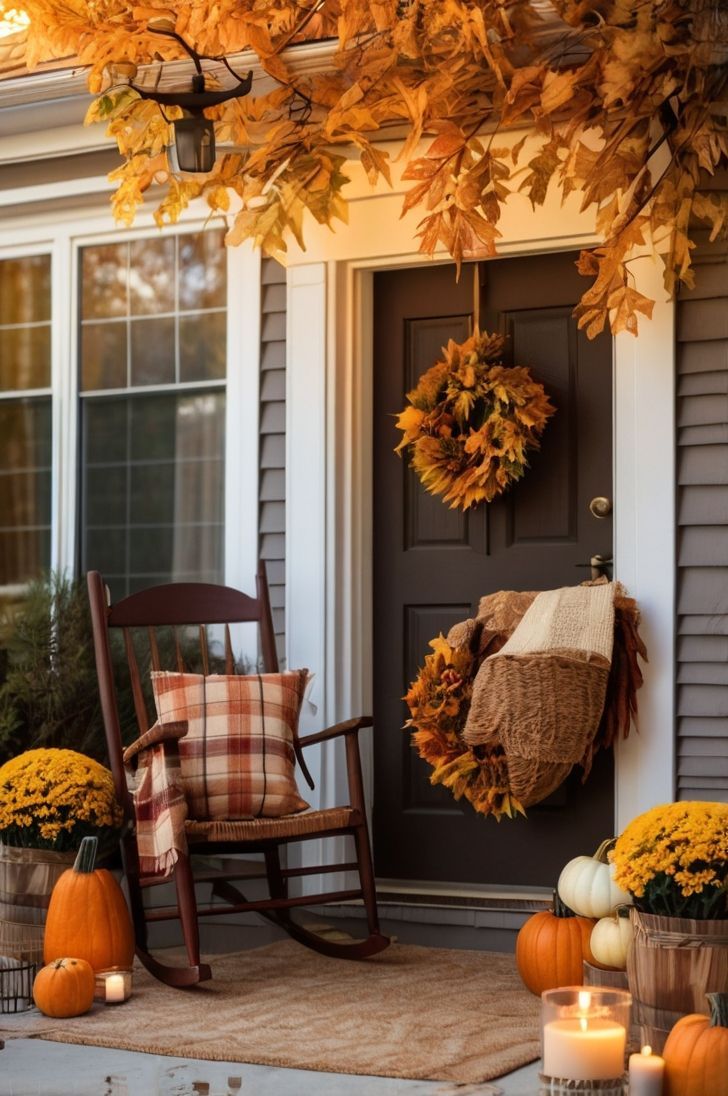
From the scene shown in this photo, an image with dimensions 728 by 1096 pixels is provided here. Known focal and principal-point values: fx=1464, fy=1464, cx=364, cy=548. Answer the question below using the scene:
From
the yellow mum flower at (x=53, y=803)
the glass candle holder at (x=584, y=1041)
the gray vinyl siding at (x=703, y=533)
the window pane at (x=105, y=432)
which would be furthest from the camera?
the window pane at (x=105, y=432)

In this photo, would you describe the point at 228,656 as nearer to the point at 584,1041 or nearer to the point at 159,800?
the point at 159,800

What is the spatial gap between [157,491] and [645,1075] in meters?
2.76

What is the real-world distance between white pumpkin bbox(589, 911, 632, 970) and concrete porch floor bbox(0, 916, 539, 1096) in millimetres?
399

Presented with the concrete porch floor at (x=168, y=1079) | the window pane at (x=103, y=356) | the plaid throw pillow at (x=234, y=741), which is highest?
the window pane at (x=103, y=356)

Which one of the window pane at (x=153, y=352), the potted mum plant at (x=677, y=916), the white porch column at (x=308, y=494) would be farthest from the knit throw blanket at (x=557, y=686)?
the window pane at (x=153, y=352)

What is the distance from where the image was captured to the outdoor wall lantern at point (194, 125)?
401 centimetres

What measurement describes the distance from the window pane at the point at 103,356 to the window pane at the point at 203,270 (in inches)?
10.6

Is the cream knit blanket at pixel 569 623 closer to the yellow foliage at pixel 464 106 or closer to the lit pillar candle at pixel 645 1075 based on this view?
the yellow foliage at pixel 464 106

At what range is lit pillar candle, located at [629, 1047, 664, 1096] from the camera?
258 centimetres

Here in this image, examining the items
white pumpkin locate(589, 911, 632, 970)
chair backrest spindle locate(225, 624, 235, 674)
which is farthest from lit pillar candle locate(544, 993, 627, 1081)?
chair backrest spindle locate(225, 624, 235, 674)

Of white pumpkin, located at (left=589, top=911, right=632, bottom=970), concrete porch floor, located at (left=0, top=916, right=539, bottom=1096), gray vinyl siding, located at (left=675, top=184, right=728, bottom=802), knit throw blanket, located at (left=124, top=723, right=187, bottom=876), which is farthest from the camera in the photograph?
gray vinyl siding, located at (left=675, top=184, right=728, bottom=802)

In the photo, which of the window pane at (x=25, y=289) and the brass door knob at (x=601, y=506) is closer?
the brass door knob at (x=601, y=506)

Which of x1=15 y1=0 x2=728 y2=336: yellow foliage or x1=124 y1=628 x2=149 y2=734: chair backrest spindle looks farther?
x1=124 y1=628 x2=149 y2=734: chair backrest spindle

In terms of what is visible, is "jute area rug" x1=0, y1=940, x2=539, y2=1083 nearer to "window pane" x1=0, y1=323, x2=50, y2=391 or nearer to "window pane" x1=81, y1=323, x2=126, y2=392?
"window pane" x1=81, y1=323, x2=126, y2=392
